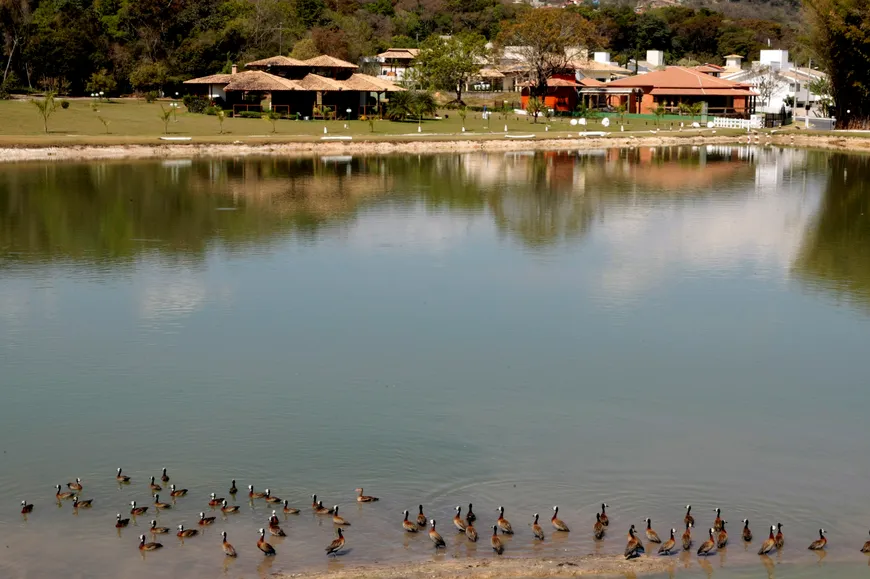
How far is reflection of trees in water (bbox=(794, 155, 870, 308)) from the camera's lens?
92.2 feet

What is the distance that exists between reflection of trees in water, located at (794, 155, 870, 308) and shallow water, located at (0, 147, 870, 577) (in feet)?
0.55

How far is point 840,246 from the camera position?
33.9 meters

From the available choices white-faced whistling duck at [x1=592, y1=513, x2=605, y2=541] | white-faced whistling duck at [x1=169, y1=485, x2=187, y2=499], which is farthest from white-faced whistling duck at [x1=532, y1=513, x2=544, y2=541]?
white-faced whistling duck at [x1=169, y1=485, x2=187, y2=499]

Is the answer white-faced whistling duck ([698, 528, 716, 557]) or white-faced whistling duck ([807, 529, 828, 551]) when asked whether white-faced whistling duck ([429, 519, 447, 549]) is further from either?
white-faced whistling duck ([807, 529, 828, 551])

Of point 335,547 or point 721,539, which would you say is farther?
point 721,539

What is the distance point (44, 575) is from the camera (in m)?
12.8

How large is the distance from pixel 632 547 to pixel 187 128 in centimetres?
5919

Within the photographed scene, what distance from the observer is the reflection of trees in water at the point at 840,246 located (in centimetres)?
2810

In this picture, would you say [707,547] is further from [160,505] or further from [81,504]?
[81,504]

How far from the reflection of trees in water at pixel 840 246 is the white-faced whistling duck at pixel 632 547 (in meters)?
14.8

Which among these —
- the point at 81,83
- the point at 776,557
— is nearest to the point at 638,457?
the point at 776,557

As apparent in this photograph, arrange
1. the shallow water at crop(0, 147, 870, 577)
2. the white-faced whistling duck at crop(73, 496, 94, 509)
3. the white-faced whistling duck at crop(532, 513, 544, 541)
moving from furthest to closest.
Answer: the white-faced whistling duck at crop(73, 496, 94, 509) < the shallow water at crop(0, 147, 870, 577) < the white-faced whistling duck at crop(532, 513, 544, 541)

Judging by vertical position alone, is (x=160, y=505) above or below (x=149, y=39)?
below

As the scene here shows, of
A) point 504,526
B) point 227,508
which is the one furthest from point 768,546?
point 227,508
